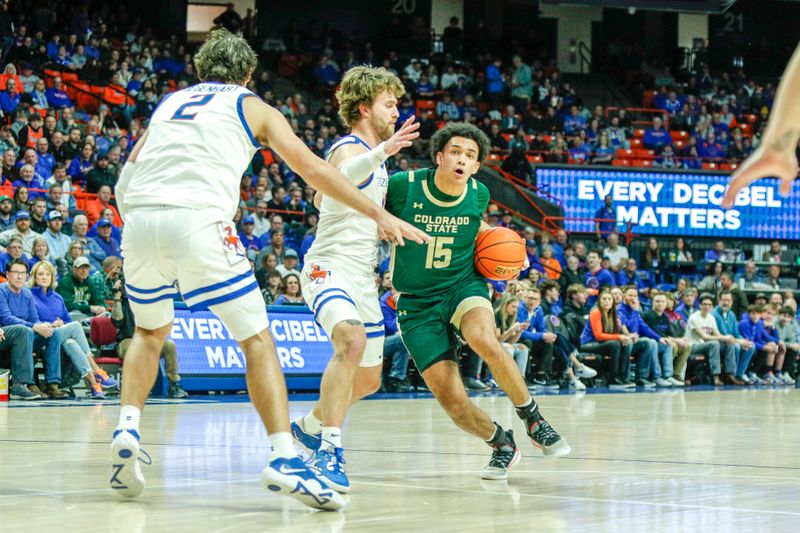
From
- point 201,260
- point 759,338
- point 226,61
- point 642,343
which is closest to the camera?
point 201,260

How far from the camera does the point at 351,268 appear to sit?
5.91 metres

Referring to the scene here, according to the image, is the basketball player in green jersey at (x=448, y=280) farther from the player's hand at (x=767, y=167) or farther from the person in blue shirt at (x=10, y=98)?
the person in blue shirt at (x=10, y=98)

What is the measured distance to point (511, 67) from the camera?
30156 millimetres

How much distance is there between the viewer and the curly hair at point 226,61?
5.11 metres

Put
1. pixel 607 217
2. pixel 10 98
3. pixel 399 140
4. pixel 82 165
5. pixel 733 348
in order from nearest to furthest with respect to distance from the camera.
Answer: pixel 399 140 < pixel 82 165 < pixel 733 348 < pixel 10 98 < pixel 607 217

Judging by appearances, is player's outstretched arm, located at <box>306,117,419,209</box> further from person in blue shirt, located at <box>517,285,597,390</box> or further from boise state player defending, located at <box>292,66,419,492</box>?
person in blue shirt, located at <box>517,285,597,390</box>

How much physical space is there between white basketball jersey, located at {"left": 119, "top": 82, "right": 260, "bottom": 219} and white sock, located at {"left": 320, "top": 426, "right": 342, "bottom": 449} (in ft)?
3.44

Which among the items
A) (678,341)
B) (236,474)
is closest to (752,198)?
(678,341)

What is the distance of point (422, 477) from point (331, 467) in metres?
0.80

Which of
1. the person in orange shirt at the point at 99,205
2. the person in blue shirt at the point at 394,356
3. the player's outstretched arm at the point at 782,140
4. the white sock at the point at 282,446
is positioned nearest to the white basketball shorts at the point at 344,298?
the white sock at the point at 282,446

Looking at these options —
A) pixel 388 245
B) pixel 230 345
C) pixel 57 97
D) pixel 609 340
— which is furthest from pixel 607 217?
pixel 230 345

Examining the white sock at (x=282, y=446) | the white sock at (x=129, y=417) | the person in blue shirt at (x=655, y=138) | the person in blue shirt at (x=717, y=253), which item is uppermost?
the person in blue shirt at (x=655, y=138)

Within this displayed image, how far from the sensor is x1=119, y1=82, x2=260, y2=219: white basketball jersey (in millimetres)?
4840

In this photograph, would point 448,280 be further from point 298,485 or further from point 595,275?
point 595,275
